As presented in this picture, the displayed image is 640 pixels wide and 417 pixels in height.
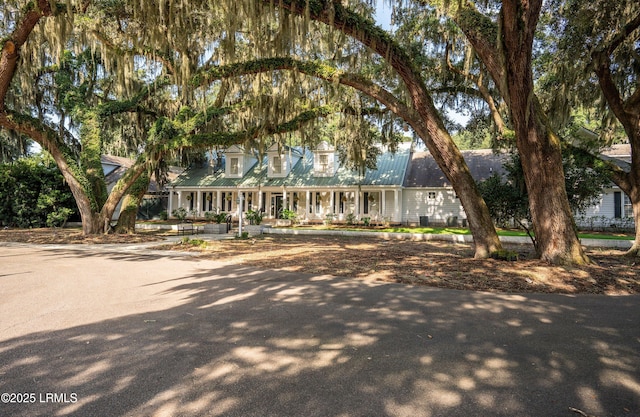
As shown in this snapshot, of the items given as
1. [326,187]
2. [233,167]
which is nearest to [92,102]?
[233,167]

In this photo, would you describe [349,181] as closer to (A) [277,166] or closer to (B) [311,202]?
(B) [311,202]

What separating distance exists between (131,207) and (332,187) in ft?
42.0

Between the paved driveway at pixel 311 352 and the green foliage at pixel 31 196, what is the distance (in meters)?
18.6

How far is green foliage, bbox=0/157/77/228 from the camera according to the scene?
2053 centimetres

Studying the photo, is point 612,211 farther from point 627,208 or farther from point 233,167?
point 233,167

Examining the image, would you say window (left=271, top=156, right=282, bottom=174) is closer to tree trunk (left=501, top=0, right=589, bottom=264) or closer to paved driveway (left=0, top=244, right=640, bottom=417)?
tree trunk (left=501, top=0, right=589, bottom=264)

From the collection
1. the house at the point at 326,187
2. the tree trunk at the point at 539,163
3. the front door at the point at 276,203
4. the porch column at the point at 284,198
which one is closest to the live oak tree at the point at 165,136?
the tree trunk at the point at 539,163

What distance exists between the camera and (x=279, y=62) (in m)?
10.0

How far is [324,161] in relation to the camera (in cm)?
2631

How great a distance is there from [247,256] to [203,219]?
752 inches

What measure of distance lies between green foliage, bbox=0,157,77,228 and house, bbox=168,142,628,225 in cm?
817

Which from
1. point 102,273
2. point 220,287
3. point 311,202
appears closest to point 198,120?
point 102,273

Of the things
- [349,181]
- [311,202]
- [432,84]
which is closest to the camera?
[432,84]

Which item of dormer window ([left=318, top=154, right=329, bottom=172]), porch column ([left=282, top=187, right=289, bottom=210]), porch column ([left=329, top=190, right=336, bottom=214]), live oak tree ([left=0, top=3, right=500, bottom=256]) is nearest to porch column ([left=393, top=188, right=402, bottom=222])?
porch column ([left=329, top=190, right=336, bottom=214])
